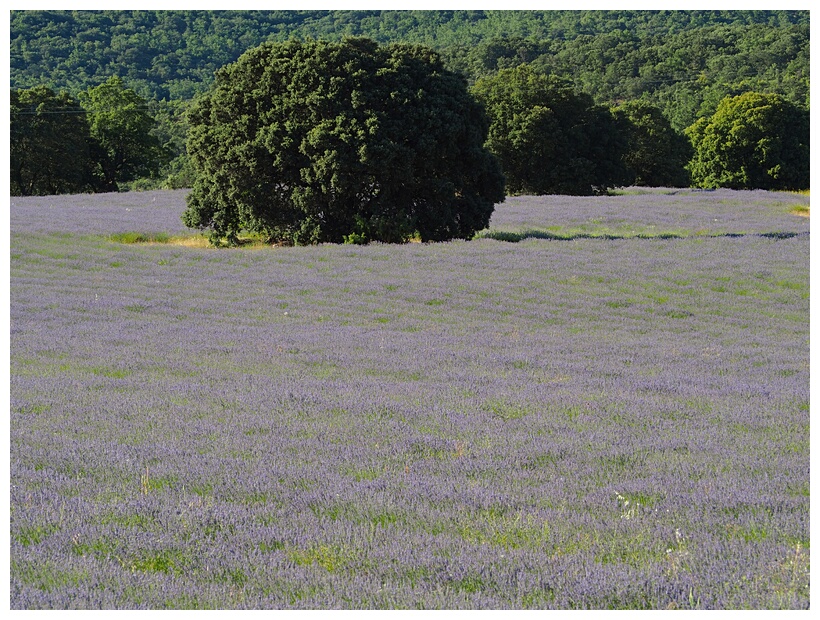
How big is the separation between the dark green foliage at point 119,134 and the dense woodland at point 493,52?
260 cm

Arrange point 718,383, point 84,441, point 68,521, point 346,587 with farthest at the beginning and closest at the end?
point 718,383, point 84,441, point 68,521, point 346,587

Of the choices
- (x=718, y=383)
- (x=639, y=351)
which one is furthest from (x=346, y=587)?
(x=639, y=351)

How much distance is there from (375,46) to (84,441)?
28.1m

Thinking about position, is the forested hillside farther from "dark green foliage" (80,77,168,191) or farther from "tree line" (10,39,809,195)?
"dark green foliage" (80,77,168,191)

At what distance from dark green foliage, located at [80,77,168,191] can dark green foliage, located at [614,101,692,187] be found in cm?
4111

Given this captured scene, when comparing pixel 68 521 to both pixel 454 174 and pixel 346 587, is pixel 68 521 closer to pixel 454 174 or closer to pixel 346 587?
pixel 346 587

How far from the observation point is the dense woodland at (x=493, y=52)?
10031cm

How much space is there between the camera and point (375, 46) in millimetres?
34188

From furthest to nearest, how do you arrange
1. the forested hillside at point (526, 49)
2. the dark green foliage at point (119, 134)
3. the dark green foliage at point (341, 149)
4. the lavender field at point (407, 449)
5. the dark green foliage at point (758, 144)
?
the forested hillside at point (526, 49) → the dark green foliage at point (758, 144) → the dark green foliage at point (119, 134) → the dark green foliage at point (341, 149) → the lavender field at point (407, 449)

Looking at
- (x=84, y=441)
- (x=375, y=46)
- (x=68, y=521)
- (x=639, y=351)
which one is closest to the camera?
(x=68, y=521)

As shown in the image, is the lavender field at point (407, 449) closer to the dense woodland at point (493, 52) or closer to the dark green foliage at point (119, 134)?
the dark green foliage at point (119, 134)

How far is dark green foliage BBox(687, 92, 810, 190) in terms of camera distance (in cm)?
7544

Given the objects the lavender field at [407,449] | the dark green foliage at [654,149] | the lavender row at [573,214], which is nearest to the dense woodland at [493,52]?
the dark green foliage at [654,149]

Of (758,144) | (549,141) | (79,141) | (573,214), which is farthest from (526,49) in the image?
(573,214)
